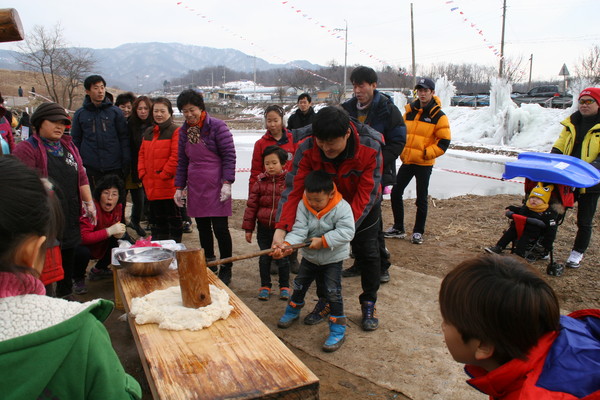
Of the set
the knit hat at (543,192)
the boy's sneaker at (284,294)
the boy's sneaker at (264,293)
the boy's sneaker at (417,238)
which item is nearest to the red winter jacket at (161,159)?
the boy's sneaker at (264,293)

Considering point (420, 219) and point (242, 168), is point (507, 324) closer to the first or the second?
point (420, 219)

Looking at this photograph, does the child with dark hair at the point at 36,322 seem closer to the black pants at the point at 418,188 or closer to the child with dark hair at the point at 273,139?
the child with dark hair at the point at 273,139

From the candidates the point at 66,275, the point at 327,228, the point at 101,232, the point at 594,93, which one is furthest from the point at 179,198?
the point at 594,93

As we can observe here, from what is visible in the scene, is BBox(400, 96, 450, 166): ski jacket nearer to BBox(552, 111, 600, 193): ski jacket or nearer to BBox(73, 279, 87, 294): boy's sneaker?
BBox(552, 111, 600, 193): ski jacket

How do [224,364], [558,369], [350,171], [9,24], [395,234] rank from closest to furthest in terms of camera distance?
[558,369] → [224,364] → [9,24] → [350,171] → [395,234]

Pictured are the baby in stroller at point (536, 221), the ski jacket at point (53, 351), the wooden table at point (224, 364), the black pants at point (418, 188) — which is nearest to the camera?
the ski jacket at point (53, 351)

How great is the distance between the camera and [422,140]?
16.8ft

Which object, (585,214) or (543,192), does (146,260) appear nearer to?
(543,192)

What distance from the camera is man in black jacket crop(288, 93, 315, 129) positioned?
5230 millimetres

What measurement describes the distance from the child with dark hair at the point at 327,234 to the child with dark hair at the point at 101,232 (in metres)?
1.93

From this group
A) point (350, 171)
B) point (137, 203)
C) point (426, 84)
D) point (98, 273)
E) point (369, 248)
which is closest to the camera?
point (350, 171)

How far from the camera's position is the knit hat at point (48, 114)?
3.30 meters

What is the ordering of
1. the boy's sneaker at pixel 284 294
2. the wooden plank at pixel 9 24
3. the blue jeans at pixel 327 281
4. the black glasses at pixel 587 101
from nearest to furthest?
Result: the wooden plank at pixel 9 24 < the blue jeans at pixel 327 281 < the boy's sneaker at pixel 284 294 < the black glasses at pixel 587 101

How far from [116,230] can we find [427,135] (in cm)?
348
